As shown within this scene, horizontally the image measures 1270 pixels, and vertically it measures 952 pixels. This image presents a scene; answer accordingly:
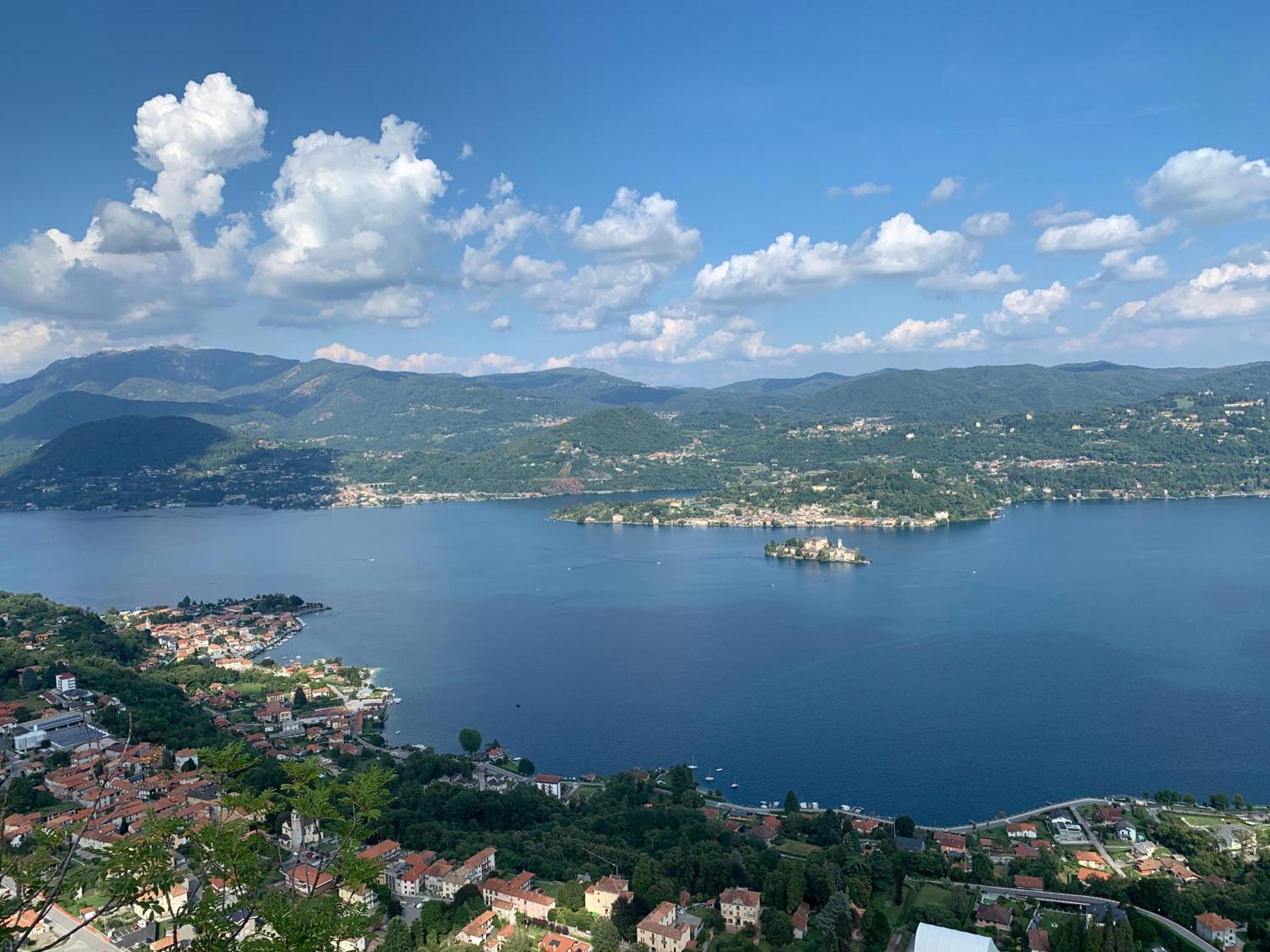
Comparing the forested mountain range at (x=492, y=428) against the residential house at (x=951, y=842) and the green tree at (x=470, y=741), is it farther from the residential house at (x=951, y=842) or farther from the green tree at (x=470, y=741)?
the residential house at (x=951, y=842)

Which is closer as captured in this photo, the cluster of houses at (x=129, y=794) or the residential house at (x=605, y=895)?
the residential house at (x=605, y=895)

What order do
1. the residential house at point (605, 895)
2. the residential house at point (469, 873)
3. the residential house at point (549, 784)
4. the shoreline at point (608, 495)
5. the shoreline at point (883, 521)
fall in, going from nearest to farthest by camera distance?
1. the residential house at point (605, 895)
2. the residential house at point (469, 873)
3. the residential house at point (549, 784)
4. the shoreline at point (883, 521)
5. the shoreline at point (608, 495)

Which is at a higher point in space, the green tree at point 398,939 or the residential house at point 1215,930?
the green tree at point 398,939

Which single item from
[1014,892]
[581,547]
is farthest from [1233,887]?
[581,547]

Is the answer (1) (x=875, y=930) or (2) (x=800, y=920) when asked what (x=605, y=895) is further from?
(1) (x=875, y=930)

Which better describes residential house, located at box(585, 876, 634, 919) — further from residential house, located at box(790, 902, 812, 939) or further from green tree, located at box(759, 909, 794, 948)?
residential house, located at box(790, 902, 812, 939)

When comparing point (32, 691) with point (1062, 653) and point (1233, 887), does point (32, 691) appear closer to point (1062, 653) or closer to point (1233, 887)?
point (1233, 887)

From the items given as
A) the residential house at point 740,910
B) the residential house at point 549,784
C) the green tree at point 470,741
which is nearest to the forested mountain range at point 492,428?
the green tree at point 470,741
